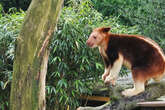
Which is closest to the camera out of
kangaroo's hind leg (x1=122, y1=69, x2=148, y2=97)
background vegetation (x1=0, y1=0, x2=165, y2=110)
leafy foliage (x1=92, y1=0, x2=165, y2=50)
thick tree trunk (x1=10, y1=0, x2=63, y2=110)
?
thick tree trunk (x1=10, y1=0, x2=63, y2=110)

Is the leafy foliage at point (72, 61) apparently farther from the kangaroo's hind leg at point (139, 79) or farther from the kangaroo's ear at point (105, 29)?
the kangaroo's hind leg at point (139, 79)

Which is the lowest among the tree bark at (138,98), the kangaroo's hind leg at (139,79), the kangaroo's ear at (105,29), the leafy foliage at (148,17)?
the tree bark at (138,98)

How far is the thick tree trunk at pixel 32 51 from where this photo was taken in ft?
9.25

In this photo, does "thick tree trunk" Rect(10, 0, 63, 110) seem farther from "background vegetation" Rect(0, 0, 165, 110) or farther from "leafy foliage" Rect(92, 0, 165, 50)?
"leafy foliage" Rect(92, 0, 165, 50)

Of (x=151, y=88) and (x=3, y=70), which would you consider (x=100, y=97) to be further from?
(x=151, y=88)

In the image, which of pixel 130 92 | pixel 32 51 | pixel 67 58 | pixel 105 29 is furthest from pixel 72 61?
pixel 32 51

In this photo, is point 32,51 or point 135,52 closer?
point 32,51

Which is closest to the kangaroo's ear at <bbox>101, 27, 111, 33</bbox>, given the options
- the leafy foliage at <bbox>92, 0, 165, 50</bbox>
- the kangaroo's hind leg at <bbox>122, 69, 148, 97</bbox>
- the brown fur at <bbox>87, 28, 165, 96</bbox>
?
the brown fur at <bbox>87, 28, 165, 96</bbox>

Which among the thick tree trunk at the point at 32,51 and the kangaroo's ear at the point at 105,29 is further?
the kangaroo's ear at the point at 105,29

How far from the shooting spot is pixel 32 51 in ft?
9.27

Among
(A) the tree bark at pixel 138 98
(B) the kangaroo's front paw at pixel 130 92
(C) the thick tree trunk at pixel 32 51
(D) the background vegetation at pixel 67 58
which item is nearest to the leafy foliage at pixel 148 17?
(D) the background vegetation at pixel 67 58

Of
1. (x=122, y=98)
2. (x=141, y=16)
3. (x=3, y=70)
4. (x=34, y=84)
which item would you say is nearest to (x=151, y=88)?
(x=122, y=98)

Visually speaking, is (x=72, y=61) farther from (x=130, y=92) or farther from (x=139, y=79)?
(x=139, y=79)

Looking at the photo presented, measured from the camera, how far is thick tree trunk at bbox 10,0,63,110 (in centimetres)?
282
